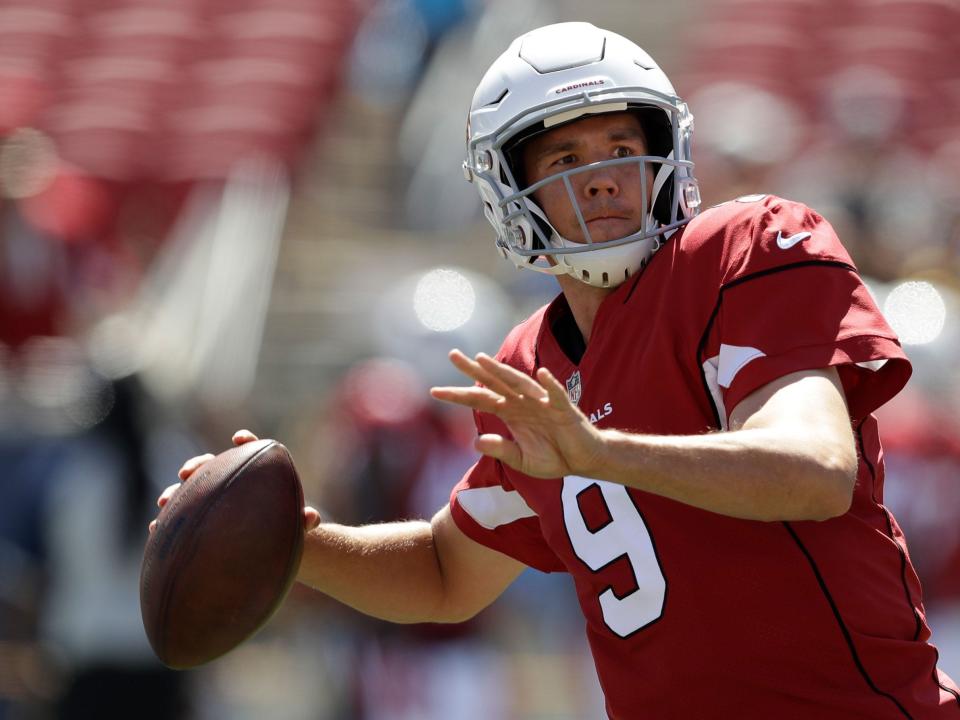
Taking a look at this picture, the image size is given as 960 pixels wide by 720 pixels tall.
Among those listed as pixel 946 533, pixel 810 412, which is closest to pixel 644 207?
pixel 810 412

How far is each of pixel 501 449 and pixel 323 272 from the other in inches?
264

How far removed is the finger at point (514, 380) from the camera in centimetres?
199

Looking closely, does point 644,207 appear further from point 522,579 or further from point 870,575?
point 522,579

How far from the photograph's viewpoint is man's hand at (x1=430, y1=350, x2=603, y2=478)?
1.97m

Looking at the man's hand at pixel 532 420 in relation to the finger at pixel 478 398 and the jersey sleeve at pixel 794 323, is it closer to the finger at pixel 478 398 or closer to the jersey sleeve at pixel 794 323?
the finger at pixel 478 398

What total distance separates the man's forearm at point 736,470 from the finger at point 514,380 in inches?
4.2

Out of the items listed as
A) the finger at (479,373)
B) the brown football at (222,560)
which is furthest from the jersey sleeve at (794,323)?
the brown football at (222,560)

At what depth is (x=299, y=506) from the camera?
8.70ft

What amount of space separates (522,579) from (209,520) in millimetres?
3771

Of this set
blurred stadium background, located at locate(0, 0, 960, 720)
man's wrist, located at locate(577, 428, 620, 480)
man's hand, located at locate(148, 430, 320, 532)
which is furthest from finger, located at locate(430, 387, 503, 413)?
blurred stadium background, located at locate(0, 0, 960, 720)

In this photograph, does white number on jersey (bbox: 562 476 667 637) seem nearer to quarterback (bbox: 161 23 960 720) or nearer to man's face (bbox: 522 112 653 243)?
quarterback (bbox: 161 23 960 720)

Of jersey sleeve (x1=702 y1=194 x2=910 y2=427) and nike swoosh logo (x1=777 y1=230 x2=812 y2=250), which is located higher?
nike swoosh logo (x1=777 y1=230 x2=812 y2=250)

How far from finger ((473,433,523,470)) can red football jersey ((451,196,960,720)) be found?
41cm

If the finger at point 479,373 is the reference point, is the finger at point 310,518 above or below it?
below
